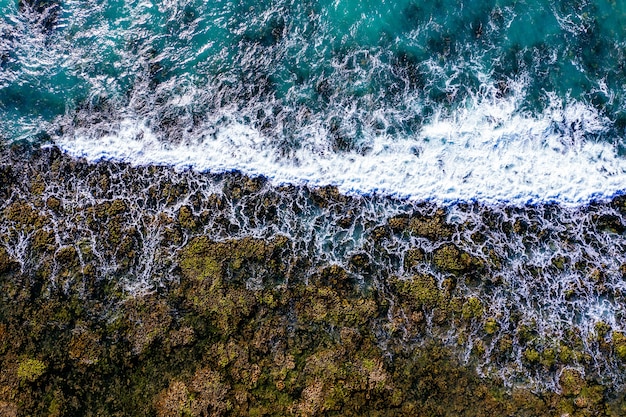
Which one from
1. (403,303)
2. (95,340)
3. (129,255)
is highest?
(129,255)

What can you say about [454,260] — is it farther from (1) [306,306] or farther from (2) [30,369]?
(2) [30,369]

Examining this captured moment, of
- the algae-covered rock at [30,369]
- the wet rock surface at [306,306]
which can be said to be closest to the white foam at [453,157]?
the wet rock surface at [306,306]

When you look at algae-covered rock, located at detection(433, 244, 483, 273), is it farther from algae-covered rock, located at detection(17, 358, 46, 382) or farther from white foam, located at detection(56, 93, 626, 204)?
algae-covered rock, located at detection(17, 358, 46, 382)

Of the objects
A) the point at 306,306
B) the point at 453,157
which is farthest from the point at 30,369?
the point at 453,157

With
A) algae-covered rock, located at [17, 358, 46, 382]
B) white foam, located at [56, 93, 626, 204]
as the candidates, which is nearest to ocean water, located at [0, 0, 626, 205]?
white foam, located at [56, 93, 626, 204]

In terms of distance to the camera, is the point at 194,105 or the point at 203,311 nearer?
the point at 203,311

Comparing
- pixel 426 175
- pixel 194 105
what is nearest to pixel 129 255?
pixel 194 105

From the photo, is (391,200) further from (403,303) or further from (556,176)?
(556,176)
